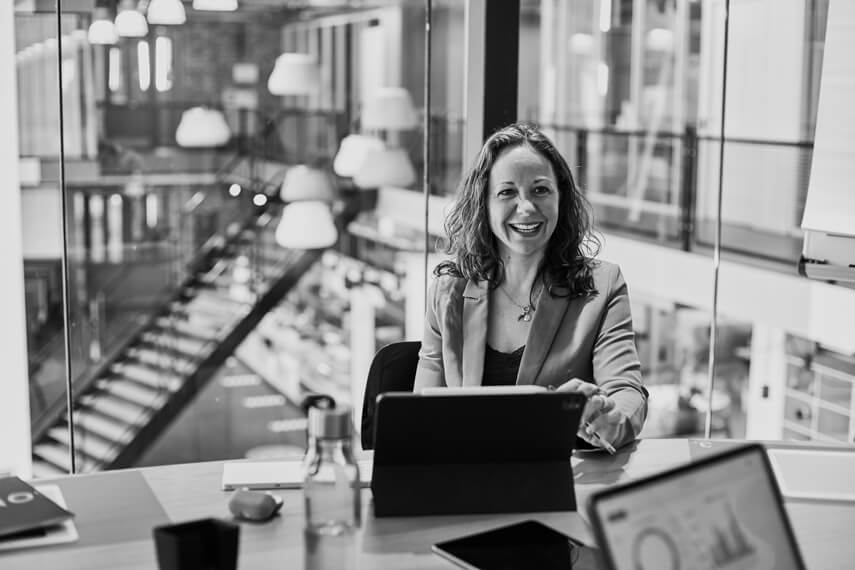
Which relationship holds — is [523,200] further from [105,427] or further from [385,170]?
[105,427]

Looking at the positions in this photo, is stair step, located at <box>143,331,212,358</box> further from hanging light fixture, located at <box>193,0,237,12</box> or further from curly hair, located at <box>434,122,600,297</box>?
curly hair, located at <box>434,122,600,297</box>

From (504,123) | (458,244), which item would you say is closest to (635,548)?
(458,244)

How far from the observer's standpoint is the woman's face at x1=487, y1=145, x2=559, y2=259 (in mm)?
2260

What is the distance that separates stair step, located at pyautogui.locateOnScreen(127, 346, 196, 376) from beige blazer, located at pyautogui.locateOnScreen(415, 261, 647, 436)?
2828 mm

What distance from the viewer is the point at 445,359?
231 centimetres

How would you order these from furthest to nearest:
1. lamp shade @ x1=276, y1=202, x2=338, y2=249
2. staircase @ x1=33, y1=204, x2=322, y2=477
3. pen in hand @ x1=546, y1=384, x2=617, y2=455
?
staircase @ x1=33, y1=204, x2=322, y2=477
lamp shade @ x1=276, y1=202, x2=338, y2=249
pen in hand @ x1=546, y1=384, x2=617, y2=455

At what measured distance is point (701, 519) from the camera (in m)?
1.16

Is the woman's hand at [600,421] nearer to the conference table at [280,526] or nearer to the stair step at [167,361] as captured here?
the conference table at [280,526]

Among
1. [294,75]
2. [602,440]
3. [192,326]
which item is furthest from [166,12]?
[602,440]

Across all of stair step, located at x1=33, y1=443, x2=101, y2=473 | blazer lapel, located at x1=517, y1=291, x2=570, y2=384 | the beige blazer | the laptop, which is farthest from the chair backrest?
stair step, located at x1=33, y1=443, x2=101, y2=473

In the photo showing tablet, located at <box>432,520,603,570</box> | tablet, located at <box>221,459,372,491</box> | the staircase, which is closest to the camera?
tablet, located at <box>432,520,603,570</box>

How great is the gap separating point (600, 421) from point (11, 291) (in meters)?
2.56

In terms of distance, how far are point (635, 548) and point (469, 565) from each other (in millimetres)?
401

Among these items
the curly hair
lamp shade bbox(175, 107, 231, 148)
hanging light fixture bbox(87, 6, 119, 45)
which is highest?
hanging light fixture bbox(87, 6, 119, 45)
